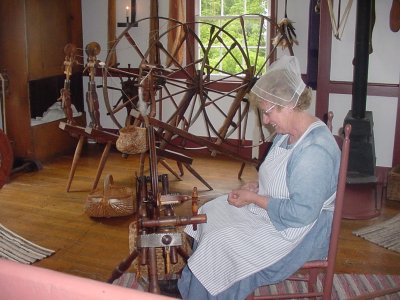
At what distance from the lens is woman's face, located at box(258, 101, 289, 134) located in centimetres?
192

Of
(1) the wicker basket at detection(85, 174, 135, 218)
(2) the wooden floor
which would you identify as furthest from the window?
(1) the wicker basket at detection(85, 174, 135, 218)

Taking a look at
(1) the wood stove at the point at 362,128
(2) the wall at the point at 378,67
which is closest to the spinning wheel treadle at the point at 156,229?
(1) the wood stove at the point at 362,128

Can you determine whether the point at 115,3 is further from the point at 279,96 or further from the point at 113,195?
the point at 279,96

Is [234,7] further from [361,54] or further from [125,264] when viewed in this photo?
[125,264]

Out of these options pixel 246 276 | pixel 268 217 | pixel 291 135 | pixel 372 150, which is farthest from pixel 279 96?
pixel 372 150

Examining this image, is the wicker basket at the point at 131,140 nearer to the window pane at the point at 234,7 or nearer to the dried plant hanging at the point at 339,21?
the dried plant hanging at the point at 339,21

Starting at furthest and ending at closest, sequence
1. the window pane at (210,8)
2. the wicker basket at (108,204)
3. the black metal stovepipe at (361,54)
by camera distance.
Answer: the window pane at (210,8), the black metal stovepipe at (361,54), the wicker basket at (108,204)

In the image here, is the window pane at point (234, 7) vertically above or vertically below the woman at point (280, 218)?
above

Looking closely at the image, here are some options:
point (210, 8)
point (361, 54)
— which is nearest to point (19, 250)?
point (361, 54)

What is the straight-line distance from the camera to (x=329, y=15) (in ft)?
13.7

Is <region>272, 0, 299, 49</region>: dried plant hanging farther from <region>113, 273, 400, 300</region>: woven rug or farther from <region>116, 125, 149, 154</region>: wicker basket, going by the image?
<region>113, 273, 400, 300</region>: woven rug

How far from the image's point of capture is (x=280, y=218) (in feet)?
6.07

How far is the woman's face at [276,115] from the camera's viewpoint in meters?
1.92

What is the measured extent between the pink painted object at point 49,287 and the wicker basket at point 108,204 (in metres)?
2.81
